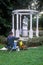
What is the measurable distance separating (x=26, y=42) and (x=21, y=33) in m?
4.89

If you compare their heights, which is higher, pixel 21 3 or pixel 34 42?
pixel 21 3

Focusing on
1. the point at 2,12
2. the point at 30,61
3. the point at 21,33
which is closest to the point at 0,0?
the point at 2,12

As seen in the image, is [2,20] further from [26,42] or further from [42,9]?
[42,9]

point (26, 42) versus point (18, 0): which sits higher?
point (18, 0)

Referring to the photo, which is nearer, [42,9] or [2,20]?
[2,20]

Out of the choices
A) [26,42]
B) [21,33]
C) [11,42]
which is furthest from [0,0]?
[11,42]

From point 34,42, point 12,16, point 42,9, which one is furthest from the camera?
point 42,9

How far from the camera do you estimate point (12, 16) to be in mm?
25547

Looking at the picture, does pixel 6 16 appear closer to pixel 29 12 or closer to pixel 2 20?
pixel 2 20

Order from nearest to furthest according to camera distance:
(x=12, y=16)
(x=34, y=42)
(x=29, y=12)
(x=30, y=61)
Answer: (x=30, y=61)
(x=34, y=42)
(x=29, y=12)
(x=12, y=16)

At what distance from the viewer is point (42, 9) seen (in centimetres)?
3409

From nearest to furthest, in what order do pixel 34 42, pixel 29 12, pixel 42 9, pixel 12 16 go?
pixel 34 42 → pixel 29 12 → pixel 12 16 → pixel 42 9

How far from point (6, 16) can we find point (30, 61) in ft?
48.1

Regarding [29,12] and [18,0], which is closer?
[29,12]
